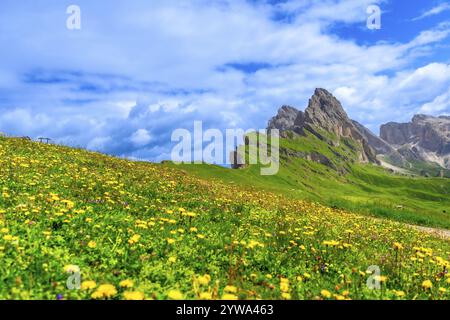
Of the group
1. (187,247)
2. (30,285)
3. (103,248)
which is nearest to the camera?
(30,285)

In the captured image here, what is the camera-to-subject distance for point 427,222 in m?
40.2

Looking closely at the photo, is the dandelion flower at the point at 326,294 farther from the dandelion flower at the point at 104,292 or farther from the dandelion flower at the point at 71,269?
the dandelion flower at the point at 71,269

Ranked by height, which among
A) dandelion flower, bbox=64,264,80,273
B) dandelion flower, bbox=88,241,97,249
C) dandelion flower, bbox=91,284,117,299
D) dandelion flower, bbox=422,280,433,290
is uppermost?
dandelion flower, bbox=88,241,97,249

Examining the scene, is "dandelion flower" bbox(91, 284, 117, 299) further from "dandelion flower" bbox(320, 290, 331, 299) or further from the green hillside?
"dandelion flower" bbox(320, 290, 331, 299)

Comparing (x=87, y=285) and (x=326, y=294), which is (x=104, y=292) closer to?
(x=87, y=285)

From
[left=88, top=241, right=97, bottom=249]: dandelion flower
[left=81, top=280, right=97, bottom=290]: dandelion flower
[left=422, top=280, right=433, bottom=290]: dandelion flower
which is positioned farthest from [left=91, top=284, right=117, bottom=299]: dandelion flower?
[left=422, top=280, right=433, bottom=290]: dandelion flower

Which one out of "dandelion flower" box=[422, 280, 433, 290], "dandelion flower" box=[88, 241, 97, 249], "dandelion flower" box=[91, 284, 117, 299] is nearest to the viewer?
"dandelion flower" box=[91, 284, 117, 299]

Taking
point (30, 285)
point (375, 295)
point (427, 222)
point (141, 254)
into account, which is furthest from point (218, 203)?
point (427, 222)

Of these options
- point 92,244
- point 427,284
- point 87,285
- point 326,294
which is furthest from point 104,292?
point 427,284

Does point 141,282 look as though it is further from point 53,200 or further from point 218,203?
point 218,203
